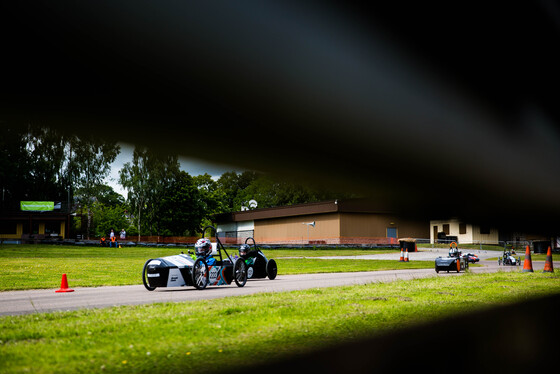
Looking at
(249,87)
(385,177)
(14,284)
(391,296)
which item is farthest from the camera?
(14,284)

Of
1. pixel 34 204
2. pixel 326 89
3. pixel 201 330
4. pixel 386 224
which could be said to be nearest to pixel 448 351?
pixel 386 224

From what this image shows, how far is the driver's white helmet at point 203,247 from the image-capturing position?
1126 centimetres

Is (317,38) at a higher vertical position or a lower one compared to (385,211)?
higher

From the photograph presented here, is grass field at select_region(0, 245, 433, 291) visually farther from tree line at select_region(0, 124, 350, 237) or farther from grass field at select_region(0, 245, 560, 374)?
tree line at select_region(0, 124, 350, 237)

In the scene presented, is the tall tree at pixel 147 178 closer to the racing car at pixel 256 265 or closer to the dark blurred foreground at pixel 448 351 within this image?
the dark blurred foreground at pixel 448 351

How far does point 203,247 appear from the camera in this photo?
1146 centimetres

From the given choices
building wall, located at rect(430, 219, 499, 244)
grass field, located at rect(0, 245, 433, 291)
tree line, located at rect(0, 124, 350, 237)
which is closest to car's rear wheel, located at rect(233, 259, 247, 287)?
grass field, located at rect(0, 245, 433, 291)

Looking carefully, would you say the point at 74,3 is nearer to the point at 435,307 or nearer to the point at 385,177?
the point at 385,177

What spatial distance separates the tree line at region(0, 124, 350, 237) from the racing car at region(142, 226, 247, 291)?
8056 mm

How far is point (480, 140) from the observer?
270cm

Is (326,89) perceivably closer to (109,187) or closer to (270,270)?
(109,187)

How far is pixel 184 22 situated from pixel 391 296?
26.6 feet

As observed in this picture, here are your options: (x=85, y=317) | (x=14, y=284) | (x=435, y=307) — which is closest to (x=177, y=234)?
(x=85, y=317)

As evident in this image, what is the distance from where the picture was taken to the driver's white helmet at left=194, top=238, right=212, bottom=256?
36.9 ft
